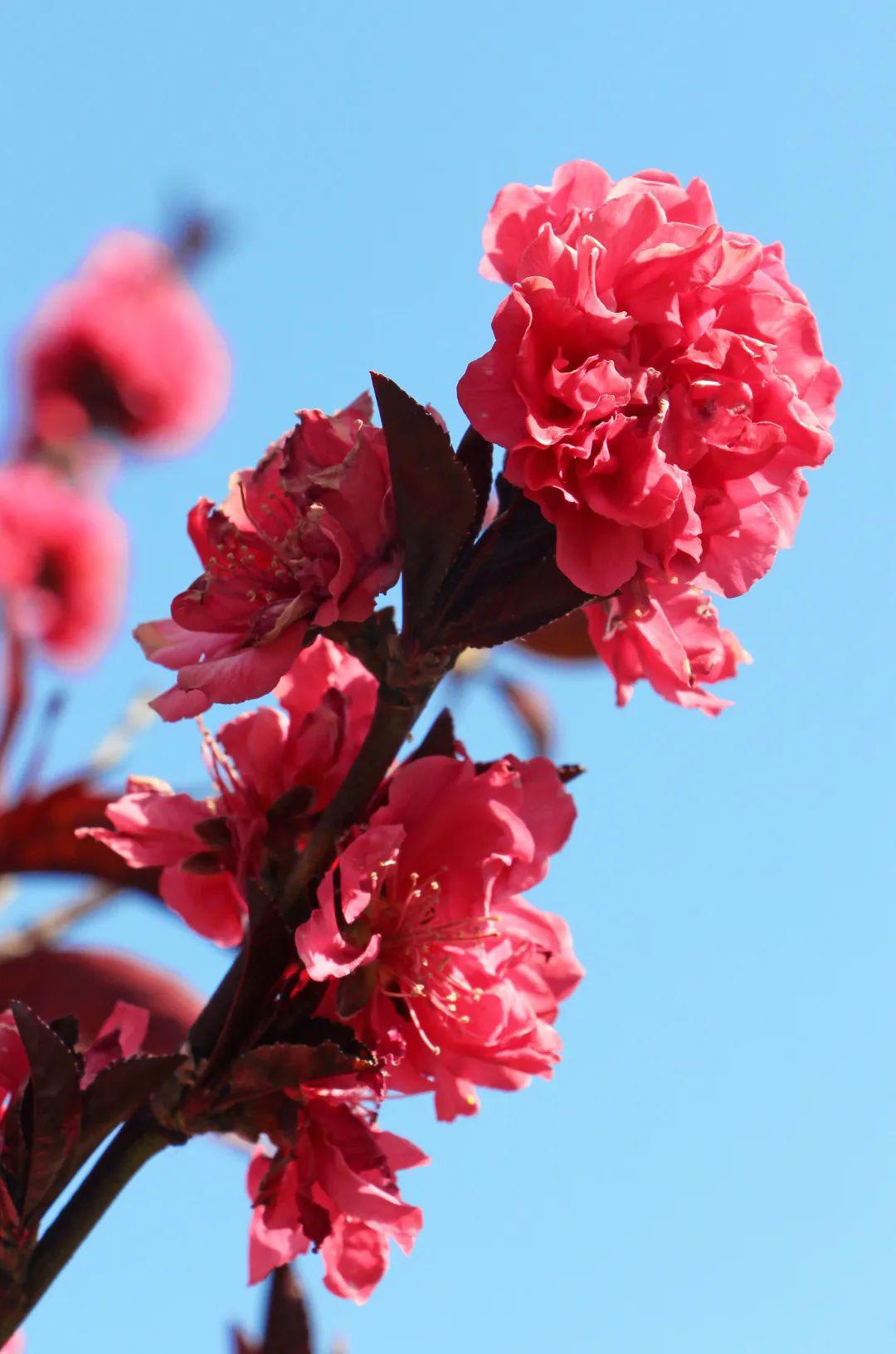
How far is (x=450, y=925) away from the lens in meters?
0.98

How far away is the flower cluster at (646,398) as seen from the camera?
0.86 m

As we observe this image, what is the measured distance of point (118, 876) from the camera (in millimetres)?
2160

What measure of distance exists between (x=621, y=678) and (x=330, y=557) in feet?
0.78

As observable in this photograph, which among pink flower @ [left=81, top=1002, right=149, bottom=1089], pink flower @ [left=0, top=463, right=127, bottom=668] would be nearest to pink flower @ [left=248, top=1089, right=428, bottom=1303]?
pink flower @ [left=81, top=1002, right=149, bottom=1089]

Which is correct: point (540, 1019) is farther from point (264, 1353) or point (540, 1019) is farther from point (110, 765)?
point (110, 765)

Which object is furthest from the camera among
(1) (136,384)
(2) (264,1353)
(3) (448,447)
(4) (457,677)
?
(1) (136,384)

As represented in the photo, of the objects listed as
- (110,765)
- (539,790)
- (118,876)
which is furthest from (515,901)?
(110,765)

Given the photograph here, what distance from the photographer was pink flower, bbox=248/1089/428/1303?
0.94 metres

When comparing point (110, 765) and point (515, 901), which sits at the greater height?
point (110, 765)

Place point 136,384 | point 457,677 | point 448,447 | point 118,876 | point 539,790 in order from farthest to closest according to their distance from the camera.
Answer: point 136,384 → point 457,677 → point 118,876 → point 539,790 → point 448,447

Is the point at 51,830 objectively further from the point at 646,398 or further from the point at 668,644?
the point at 646,398

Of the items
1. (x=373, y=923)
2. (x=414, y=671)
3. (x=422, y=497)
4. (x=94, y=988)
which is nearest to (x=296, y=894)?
(x=373, y=923)

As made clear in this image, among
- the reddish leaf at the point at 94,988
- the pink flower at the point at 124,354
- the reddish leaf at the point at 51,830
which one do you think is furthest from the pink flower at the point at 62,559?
the reddish leaf at the point at 94,988

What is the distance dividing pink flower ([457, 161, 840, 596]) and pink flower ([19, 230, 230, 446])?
13.3 feet
